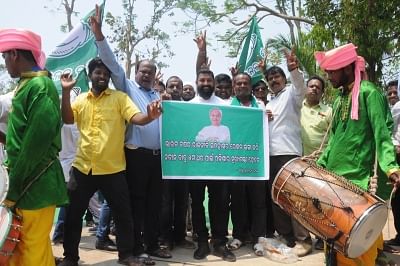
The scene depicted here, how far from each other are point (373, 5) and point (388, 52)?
1618mm

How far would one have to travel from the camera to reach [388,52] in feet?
32.0

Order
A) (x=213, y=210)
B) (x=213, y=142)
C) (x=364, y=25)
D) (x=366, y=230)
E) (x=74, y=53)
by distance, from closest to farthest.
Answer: (x=366, y=230) < (x=213, y=210) < (x=213, y=142) < (x=74, y=53) < (x=364, y=25)

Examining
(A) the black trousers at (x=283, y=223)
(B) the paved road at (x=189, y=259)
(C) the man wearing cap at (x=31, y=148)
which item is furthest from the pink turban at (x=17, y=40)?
(A) the black trousers at (x=283, y=223)

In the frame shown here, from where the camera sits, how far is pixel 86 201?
4152mm

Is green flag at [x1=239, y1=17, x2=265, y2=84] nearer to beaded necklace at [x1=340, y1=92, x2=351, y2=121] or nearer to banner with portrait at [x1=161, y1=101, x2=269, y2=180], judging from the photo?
banner with portrait at [x1=161, y1=101, x2=269, y2=180]

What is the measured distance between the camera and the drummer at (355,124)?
3236mm

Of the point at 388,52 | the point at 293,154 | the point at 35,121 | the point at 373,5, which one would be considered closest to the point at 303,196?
the point at 293,154

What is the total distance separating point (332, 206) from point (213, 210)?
1.84m

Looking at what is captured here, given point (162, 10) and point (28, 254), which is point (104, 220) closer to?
point (28, 254)

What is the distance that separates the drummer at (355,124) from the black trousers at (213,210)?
1530mm

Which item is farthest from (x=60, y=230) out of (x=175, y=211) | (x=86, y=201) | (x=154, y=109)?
(x=154, y=109)

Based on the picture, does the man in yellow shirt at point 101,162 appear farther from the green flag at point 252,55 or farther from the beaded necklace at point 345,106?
the green flag at point 252,55

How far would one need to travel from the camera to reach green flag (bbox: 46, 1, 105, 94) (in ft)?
18.6

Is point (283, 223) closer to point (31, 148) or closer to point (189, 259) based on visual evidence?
point (189, 259)
